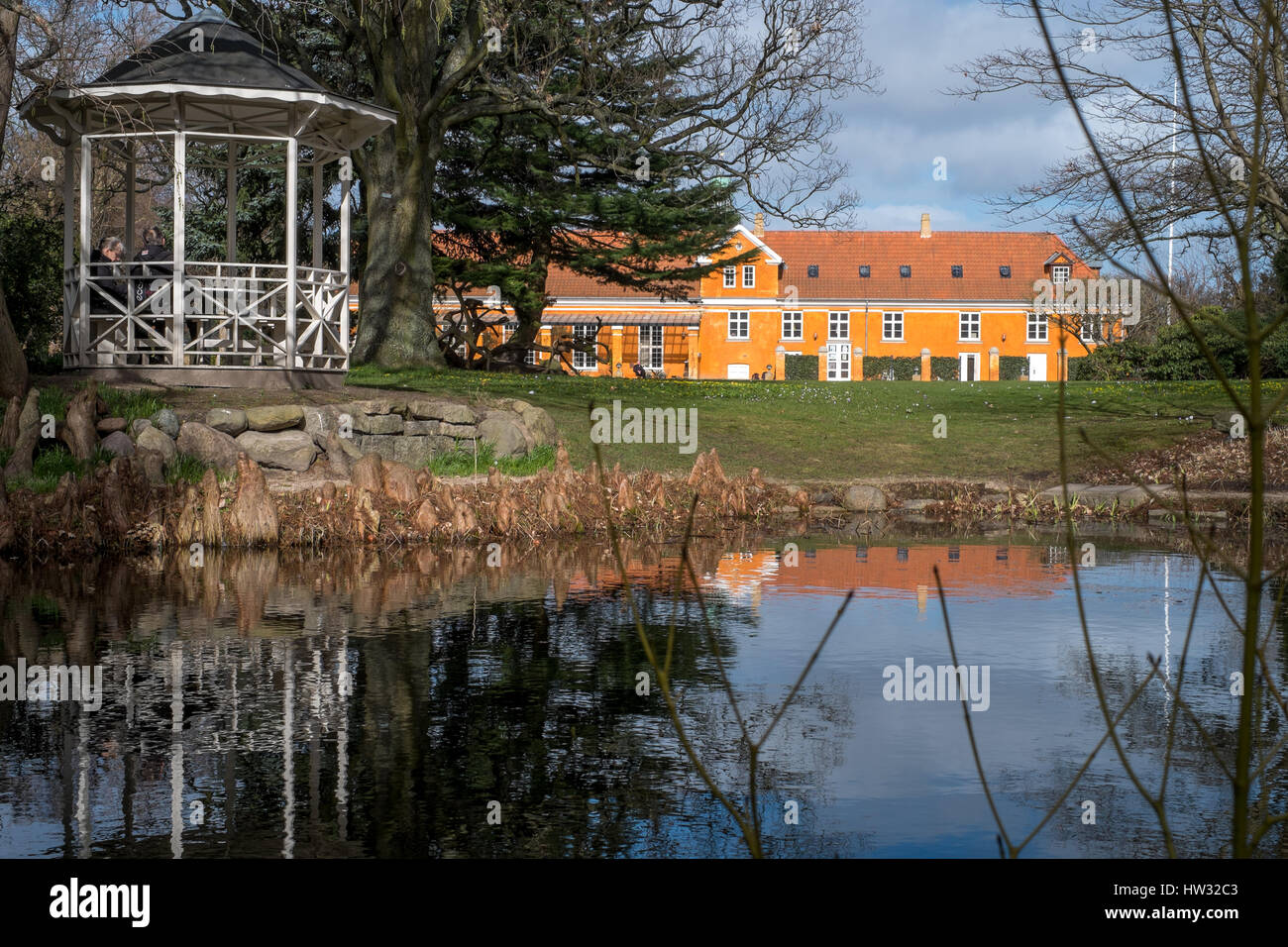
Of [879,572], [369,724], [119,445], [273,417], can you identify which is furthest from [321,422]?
[369,724]

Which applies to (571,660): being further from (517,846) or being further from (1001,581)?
(1001,581)

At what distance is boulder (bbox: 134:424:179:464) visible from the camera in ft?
46.5

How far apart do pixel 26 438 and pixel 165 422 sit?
138 cm

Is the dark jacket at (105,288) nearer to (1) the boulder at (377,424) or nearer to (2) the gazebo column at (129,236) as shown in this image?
(2) the gazebo column at (129,236)

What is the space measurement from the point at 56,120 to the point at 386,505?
849cm

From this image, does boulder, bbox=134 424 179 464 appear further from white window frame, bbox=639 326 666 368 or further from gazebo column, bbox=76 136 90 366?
white window frame, bbox=639 326 666 368

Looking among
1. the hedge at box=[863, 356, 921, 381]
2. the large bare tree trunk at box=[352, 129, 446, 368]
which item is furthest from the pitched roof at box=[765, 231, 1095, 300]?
the large bare tree trunk at box=[352, 129, 446, 368]

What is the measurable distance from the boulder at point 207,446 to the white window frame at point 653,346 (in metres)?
46.9

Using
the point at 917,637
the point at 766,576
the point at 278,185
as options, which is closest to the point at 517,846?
the point at 917,637

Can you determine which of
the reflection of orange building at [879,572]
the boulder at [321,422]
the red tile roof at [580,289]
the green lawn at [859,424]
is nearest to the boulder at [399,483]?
the boulder at [321,422]

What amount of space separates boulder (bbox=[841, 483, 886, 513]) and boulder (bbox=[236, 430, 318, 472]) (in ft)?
21.3

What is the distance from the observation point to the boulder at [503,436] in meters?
16.9

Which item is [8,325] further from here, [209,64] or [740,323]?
[740,323]

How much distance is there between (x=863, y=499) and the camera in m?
17.4
